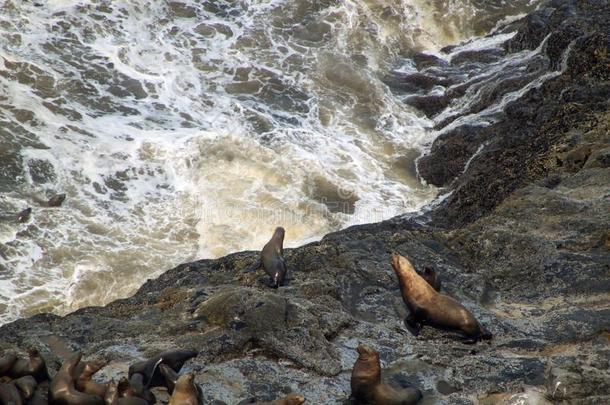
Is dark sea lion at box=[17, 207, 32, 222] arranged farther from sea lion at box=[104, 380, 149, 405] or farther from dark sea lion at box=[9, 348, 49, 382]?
sea lion at box=[104, 380, 149, 405]

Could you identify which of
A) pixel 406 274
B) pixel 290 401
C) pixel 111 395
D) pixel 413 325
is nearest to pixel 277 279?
pixel 406 274

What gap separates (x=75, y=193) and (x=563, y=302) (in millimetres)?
7837

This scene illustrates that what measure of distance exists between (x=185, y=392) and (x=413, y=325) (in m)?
2.35

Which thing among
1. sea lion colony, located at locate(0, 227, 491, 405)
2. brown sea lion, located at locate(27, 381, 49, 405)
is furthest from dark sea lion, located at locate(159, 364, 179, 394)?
brown sea lion, located at locate(27, 381, 49, 405)

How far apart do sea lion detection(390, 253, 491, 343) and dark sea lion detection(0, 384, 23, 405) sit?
3.13m

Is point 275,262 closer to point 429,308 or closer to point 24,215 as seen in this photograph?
point 429,308

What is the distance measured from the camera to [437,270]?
7.67 meters

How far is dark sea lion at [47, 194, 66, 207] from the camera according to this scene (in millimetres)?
11787

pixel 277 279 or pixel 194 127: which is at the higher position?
pixel 277 279

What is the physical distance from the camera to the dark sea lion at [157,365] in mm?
5375

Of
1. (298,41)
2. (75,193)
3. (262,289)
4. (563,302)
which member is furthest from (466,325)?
(298,41)

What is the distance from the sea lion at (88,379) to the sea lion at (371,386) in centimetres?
162

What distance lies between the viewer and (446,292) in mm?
7297

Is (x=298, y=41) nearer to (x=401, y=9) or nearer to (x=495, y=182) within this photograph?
(x=401, y=9)
